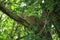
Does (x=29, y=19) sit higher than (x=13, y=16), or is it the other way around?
(x=13, y=16)

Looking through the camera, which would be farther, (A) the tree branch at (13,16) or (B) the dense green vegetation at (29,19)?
(A) the tree branch at (13,16)

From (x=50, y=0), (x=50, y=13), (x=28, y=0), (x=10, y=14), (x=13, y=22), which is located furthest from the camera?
(x=13, y=22)

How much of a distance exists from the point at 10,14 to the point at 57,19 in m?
0.60

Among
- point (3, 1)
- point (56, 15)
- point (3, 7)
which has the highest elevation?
point (3, 1)

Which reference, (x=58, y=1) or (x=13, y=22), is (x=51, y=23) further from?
(x=13, y=22)

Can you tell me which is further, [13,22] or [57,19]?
[13,22]

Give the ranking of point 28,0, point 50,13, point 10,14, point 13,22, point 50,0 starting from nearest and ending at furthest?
point 28,0 < point 50,0 < point 50,13 < point 10,14 < point 13,22

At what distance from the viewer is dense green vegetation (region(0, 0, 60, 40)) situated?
2119 mm

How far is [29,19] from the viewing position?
9.97 feet

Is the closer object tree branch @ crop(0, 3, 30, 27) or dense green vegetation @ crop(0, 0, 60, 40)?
dense green vegetation @ crop(0, 0, 60, 40)

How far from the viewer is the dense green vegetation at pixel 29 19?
6.95 ft

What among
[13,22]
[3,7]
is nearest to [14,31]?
[13,22]

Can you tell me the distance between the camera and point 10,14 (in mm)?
2699

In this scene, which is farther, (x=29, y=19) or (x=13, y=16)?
(x=29, y=19)
